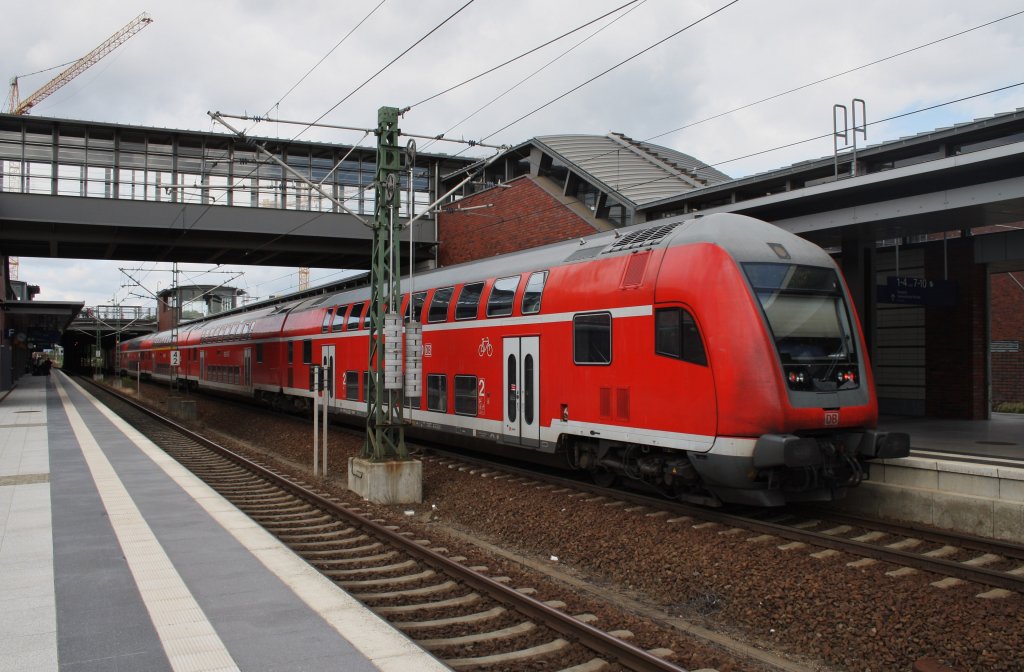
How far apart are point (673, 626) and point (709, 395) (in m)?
2.90

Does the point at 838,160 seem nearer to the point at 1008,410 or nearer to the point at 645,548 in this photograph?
the point at 645,548

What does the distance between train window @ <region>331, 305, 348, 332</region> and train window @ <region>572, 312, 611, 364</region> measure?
32.1 feet

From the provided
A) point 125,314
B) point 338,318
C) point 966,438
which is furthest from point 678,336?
point 125,314

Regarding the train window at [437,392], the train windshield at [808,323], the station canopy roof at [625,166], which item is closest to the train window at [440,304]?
the train window at [437,392]

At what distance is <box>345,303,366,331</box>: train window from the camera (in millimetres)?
18172

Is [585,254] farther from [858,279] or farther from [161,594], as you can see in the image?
[161,594]

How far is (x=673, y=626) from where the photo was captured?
641 centimetres

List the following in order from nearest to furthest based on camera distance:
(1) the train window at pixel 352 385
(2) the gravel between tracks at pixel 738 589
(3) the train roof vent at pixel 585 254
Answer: (2) the gravel between tracks at pixel 738 589
(3) the train roof vent at pixel 585 254
(1) the train window at pixel 352 385

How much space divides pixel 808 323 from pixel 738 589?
3412 millimetres

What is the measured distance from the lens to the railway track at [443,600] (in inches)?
210

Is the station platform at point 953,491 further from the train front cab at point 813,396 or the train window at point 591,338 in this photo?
the train window at point 591,338

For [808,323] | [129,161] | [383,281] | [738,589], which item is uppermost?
[129,161]

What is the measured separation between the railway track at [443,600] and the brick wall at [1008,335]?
24.3m

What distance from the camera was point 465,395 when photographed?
13508 mm
